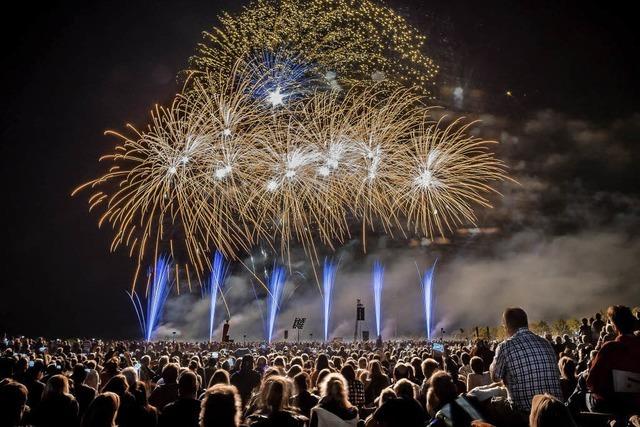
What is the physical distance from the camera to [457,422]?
4.70m

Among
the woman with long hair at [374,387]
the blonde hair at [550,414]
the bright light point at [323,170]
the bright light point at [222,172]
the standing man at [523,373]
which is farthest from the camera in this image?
the bright light point at [323,170]

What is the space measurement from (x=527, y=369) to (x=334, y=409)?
7.57 ft

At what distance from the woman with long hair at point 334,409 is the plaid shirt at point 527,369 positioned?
1.88 meters

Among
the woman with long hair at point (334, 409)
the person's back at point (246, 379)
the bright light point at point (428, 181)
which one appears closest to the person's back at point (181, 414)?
the woman with long hair at point (334, 409)

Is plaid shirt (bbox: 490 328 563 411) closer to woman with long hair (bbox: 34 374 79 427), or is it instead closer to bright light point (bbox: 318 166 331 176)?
woman with long hair (bbox: 34 374 79 427)

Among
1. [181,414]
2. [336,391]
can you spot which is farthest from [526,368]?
[181,414]

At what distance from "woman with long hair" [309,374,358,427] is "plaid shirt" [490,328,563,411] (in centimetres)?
188

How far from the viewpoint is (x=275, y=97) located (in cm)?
1848

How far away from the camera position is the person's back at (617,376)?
440cm

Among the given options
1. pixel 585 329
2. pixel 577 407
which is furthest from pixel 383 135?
pixel 577 407

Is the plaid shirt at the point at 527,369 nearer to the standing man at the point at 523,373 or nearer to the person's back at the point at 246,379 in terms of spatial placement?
the standing man at the point at 523,373

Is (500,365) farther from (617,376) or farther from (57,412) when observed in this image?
(57,412)

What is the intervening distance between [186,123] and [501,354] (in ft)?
52.6

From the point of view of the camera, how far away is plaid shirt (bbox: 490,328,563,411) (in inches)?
196
